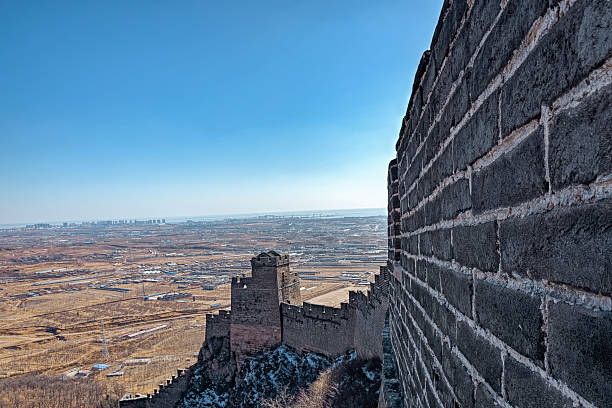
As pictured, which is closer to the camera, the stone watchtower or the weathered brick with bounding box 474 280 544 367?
the weathered brick with bounding box 474 280 544 367

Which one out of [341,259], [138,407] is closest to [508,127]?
[138,407]

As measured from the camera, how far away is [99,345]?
36.5 meters

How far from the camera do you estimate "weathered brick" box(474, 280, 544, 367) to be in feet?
2.70

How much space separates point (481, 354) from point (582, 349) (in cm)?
54

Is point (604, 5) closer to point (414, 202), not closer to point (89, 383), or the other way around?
point (414, 202)

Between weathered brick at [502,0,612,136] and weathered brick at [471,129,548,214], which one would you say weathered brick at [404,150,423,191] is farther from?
weathered brick at [502,0,612,136]

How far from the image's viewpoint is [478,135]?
113cm

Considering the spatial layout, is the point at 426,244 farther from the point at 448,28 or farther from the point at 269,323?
the point at 269,323

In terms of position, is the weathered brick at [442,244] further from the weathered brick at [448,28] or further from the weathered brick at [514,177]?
the weathered brick at [448,28]

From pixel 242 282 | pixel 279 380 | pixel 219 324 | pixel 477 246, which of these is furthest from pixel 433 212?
pixel 219 324

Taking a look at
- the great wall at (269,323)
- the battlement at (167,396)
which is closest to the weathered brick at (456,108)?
the great wall at (269,323)

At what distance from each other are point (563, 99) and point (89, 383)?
31118 millimetres

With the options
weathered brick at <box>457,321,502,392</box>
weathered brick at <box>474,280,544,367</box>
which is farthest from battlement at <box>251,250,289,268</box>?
weathered brick at <box>474,280,544,367</box>

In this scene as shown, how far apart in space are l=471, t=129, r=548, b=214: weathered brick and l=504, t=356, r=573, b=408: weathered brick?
356 millimetres
